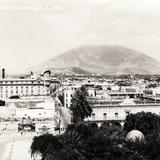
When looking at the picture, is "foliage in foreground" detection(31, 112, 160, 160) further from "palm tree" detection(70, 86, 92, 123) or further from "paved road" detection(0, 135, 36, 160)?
"palm tree" detection(70, 86, 92, 123)

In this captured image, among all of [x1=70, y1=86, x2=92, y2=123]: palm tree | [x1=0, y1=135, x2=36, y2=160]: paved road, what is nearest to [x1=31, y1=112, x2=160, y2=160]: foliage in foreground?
[x1=0, y1=135, x2=36, y2=160]: paved road

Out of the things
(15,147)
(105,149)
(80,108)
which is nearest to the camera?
(105,149)

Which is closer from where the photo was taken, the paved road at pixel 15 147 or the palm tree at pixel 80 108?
the paved road at pixel 15 147

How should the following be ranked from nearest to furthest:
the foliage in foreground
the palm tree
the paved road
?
the foliage in foreground, the paved road, the palm tree

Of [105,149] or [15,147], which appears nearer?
[105,149]

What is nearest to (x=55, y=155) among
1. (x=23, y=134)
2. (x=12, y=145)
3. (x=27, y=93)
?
(x=12, y=145)

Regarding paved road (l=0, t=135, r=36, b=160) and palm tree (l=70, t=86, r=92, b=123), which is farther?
palm tree (l=70, t=86, r=92, b=123)

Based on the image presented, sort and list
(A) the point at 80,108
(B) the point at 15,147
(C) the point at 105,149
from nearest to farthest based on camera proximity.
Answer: (C) the point at 105,149 → (B) the point at 15,147 → (A) the point at 80,108

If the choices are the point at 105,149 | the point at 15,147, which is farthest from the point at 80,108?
the point at 105,149

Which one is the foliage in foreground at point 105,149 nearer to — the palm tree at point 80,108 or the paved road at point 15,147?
the paved road at point 15,147

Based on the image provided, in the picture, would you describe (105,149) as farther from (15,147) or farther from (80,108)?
(80,108)

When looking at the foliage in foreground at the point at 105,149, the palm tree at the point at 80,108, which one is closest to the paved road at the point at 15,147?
the palm tree at the point at 80,108
